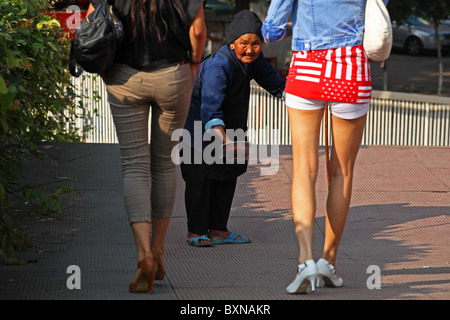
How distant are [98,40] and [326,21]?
1.20 metres

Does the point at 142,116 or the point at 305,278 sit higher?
the point at 142,116

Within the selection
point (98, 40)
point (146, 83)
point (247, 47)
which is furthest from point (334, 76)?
point (247, 47)

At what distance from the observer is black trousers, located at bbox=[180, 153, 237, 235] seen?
553 cm

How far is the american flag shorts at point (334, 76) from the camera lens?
4.10 m

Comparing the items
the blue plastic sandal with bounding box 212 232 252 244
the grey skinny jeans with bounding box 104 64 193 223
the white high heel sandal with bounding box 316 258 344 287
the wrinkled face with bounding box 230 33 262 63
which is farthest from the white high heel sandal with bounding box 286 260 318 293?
the wrinkled face with bounding box 230 33 262 63

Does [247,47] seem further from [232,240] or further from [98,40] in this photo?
[98,40]

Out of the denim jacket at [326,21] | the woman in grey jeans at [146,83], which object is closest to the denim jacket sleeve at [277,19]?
the denim jacket at [326,21]

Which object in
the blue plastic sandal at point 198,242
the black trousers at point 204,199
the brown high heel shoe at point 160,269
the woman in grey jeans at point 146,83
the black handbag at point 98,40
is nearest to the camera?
the black handbag at point 98,40

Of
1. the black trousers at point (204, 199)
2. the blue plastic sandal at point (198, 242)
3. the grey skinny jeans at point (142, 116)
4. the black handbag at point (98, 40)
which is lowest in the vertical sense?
the blue plastic sandal at point (198, 242)

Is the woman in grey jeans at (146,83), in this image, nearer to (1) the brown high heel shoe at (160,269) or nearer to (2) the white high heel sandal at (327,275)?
(1) the brown high heel shoe at (160,269)

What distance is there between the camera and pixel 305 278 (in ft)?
13.1

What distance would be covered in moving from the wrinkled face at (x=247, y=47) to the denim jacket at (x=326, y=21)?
1123mm

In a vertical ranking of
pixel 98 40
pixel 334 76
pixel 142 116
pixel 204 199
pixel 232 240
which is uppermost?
pixel 98 40
